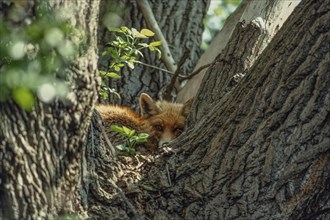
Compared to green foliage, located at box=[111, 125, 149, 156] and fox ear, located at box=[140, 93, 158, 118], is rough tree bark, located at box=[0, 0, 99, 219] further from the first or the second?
fox ear, located at box=[140, 93, 158, 118]

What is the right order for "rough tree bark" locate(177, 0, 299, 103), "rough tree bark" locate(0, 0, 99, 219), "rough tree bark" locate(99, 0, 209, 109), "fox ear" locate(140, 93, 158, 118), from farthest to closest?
"rough tree bark" locate(99, 0, 209, 109), "fox ear" locate(140, 93, 158, 118), "rough tree bark" locate(177, 0, 299, 103), "rough tree bark" locate(0, 0, 99, 219)

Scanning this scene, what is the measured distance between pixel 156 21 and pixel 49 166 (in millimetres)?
4634

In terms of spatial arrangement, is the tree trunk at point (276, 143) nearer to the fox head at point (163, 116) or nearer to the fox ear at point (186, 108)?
the fox ear at point (186, 108)

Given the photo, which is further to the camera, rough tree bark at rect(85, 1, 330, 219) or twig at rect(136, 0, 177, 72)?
twig at rect(136, 0, 177, 72)

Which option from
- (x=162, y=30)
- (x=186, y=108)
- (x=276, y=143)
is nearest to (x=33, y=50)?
(x=276, y=143)

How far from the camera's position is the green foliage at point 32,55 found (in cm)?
293

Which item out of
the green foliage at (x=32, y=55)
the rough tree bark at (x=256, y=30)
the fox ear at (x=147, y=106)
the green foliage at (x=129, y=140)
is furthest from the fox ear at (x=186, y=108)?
the green foliage at (x=32, y=55)

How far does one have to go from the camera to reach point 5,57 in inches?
122

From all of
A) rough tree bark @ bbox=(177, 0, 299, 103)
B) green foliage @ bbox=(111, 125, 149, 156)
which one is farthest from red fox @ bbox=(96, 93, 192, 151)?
green foliage @ bbox=(111, 125, 149, 156)

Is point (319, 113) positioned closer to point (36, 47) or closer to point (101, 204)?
point (101, 204)

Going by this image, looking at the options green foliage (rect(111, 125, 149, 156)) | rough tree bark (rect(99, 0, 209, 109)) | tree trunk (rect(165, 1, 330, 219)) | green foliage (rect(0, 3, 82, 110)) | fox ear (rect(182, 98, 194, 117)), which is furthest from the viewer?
rough tree bark (rect(99, 0, 209, 109))

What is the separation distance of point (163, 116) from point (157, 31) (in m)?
0.86

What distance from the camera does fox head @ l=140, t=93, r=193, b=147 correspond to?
7609mm

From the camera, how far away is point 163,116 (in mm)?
7742
